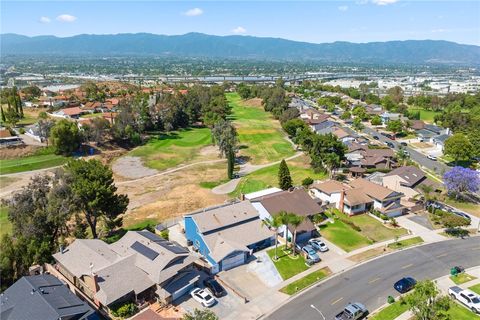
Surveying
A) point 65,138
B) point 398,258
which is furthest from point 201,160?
point 398,258

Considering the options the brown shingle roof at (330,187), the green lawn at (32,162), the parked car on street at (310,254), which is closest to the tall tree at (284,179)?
Result: the brown shingle roof at (330,187)

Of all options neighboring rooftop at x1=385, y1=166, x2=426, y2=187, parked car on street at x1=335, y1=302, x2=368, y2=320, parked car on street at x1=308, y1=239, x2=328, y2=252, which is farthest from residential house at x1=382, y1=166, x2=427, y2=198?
parked car on street at x1=335, y1=302, x2=368, y2=320

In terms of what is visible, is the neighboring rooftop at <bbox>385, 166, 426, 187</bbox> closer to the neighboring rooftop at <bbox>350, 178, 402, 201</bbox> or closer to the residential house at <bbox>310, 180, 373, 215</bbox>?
the neighboring rooftop at <bbox>350, 178, 402, 201</bbox>

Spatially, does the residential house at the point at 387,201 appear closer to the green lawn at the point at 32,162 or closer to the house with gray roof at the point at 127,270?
the house with gray roof at the point at 127,270

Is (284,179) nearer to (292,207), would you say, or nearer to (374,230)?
(292,207)

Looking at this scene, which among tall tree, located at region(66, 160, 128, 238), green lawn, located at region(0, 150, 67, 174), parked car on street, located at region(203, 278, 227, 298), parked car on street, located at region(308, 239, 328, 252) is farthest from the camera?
green lawn, located at region(0, 150, 67, 174)
